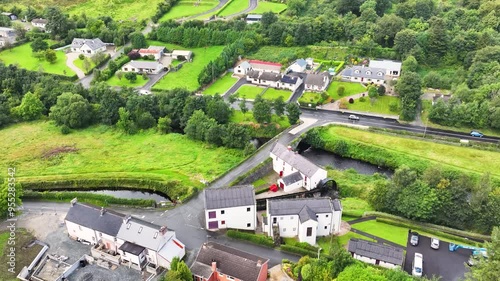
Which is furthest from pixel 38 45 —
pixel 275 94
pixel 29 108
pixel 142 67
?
pixel 275 94

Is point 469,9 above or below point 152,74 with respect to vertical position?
above

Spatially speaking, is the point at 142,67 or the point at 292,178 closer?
the point at 292,178

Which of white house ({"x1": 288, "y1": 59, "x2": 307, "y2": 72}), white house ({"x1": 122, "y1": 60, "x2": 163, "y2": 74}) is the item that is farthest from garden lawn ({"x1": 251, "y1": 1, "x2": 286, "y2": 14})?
white house ({"x1": 122, "y1": 60, "x2": 163, "y2": 74})

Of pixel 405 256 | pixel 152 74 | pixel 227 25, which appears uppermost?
pixel 227 25

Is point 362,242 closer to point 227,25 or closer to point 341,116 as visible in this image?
point 341,116

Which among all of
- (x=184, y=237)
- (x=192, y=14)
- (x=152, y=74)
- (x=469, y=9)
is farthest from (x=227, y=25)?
(x=184, y=237)

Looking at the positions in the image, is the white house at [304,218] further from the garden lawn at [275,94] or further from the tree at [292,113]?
the garden lawn at [275,94]

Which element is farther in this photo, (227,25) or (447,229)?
(227,25)

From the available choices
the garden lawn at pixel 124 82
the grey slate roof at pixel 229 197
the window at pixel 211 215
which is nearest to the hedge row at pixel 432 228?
the grey slate roof at pixel 229 197

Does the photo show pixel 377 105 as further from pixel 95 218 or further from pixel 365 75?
pixel 95 218
